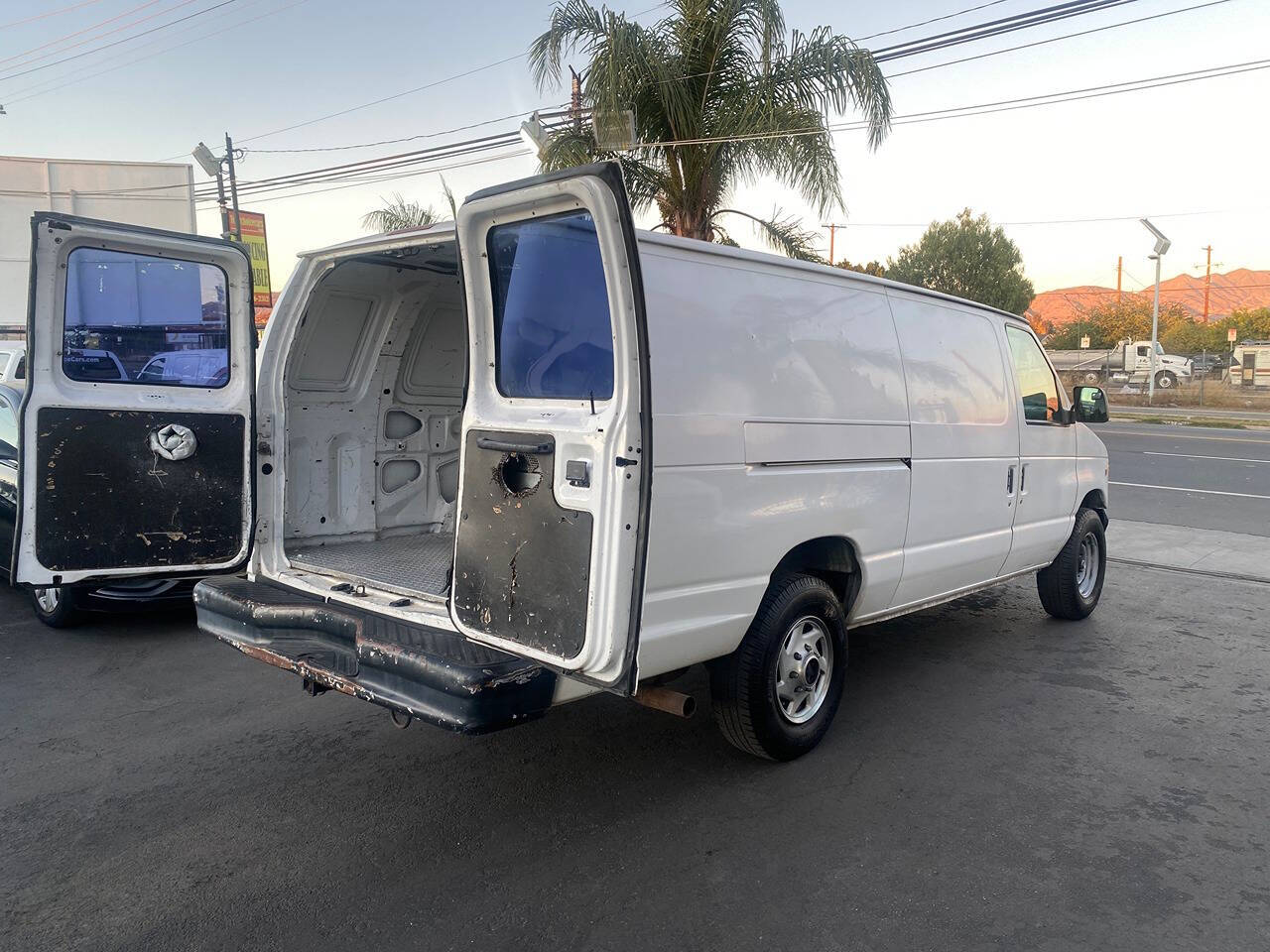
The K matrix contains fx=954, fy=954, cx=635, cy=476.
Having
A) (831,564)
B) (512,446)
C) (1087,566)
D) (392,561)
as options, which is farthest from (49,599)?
(1087,566)

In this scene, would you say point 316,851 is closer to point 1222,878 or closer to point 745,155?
point 1222,878

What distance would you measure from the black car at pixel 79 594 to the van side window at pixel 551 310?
3.61 meters

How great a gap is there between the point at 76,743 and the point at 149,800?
88 cm

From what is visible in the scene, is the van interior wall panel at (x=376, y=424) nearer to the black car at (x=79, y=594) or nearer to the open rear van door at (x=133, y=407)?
the open rear van door at (x=133, y=407)

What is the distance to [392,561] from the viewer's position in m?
4.95

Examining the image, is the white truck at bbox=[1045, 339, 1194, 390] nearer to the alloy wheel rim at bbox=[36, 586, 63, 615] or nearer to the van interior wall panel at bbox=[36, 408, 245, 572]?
the alloy wheel rim at bbox=[36, 586, 63, 615]

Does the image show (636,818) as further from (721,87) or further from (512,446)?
(721,87)

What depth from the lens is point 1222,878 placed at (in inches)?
133

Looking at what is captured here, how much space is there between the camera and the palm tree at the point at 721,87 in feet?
40.6

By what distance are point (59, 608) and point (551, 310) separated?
472 centimetres

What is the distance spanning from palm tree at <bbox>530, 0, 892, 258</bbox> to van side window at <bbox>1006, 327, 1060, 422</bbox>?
23.8 feet

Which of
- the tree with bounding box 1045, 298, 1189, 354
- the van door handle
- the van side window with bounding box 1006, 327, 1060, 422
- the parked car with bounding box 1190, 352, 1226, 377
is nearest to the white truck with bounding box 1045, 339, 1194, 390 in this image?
the parked car with bounding box 1190, 352, 1226, 377

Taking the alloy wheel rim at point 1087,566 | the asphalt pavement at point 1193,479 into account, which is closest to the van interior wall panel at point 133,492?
the alloy wheel rim at point 1087,566

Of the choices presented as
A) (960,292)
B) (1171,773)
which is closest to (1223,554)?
(1171,773)
